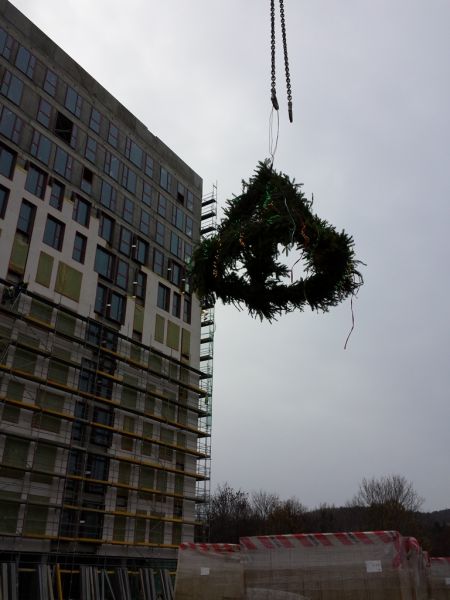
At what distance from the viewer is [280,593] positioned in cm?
1061

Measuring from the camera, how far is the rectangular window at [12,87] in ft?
111

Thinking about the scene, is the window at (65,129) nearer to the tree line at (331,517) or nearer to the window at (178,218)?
the window at (178,218)

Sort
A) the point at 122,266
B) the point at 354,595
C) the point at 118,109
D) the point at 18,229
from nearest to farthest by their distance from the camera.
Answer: the point at 354,595
the point at 18,229
the point at 122,266
the point at 118,109

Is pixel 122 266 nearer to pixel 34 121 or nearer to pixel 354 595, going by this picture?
pixel 34 121

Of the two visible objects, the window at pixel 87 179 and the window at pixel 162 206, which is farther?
the window at pixel 162 206

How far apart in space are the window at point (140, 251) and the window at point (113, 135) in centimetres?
750

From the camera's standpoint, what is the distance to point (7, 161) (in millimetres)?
32406

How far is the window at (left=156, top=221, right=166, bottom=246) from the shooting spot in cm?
4288

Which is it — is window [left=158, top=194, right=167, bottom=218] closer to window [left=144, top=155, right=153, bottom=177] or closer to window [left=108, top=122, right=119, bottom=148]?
window [left=144, top=155, right=153, bottom=177]

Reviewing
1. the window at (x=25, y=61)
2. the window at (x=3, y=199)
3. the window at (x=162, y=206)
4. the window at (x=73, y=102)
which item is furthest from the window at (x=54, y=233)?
the window at (x=162, y=206)

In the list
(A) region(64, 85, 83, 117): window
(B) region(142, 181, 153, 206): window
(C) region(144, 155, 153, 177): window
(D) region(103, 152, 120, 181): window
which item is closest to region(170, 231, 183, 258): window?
(B) region(142, 181, 153, 206): window

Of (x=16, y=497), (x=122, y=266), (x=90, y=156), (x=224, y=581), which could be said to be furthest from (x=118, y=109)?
(x=224, y=581)

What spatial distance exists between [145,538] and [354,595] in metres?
26.0

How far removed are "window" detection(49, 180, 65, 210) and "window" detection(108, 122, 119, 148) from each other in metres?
7.42
